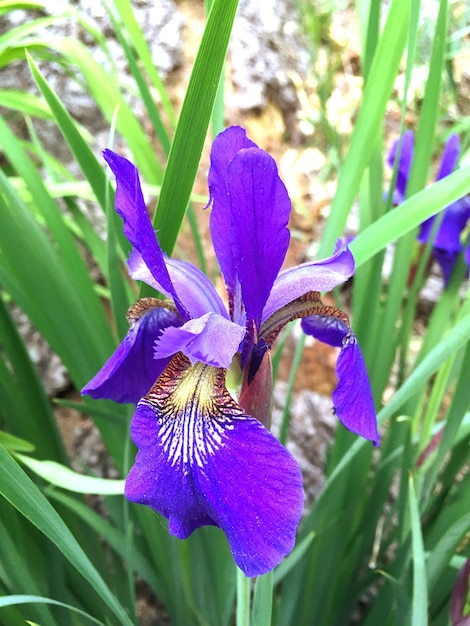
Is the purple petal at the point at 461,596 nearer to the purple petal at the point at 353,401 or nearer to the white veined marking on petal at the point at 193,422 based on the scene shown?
the purple petal at the point at 353,401

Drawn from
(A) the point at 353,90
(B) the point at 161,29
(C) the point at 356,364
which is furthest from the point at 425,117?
(A) the point at 353,90

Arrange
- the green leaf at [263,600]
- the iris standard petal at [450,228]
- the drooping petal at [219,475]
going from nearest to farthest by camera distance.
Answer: the drooping petal at [219,475] → the green leaf at [263,600] → the iris standard petal at [450,228]

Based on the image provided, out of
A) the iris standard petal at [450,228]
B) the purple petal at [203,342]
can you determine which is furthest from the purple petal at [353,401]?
the iris standard petal at [450,228]

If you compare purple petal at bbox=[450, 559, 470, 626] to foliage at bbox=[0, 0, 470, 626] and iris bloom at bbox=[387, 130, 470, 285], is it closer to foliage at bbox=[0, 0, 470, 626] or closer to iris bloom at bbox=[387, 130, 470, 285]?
foliage at bbox=[0, 0, 470, 626]

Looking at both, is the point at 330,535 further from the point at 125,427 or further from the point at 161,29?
the point at 161,29

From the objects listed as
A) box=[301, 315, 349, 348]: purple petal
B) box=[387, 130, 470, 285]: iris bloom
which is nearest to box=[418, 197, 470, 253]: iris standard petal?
box=[387, 130, 470, 285]: iris bloom

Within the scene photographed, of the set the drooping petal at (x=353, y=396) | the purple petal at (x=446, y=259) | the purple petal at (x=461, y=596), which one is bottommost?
the purple petal at (x=461, y=596)
